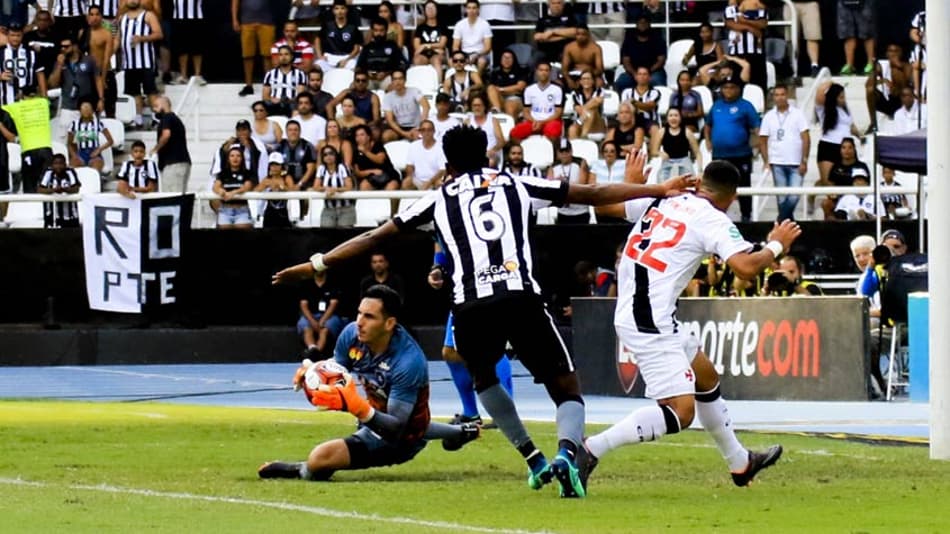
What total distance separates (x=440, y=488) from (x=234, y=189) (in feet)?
49.7

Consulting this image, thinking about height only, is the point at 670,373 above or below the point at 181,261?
above

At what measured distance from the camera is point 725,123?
26.4 m

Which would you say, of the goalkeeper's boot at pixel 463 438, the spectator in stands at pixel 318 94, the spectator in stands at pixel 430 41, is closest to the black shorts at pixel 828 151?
the spectator in stands at pixel 430 41

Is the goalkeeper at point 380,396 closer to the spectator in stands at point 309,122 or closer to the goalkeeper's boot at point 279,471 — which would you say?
the goalkeeper's boot at point 279,471

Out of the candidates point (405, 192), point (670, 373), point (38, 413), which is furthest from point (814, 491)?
point (405, 192)

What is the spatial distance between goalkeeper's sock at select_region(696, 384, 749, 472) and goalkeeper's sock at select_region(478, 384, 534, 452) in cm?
97

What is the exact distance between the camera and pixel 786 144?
88.2 ft

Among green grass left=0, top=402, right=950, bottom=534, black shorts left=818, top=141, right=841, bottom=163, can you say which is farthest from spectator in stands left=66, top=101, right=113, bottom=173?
green grass left=0, top=402, right=950, bottom=534

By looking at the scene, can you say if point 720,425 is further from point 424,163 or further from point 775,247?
point 424,163

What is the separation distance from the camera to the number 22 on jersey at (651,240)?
36.5 ft

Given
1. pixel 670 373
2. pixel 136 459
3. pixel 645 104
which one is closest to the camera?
pixel 670 373

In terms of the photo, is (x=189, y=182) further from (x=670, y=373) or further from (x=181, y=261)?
(x=670, y=373)

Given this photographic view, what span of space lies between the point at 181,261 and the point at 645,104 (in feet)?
21.0

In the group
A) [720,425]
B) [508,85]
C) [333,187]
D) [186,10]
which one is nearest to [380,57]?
[508,85]
